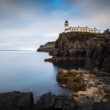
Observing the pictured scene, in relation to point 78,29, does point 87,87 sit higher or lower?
lower

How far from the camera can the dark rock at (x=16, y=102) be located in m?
22.8

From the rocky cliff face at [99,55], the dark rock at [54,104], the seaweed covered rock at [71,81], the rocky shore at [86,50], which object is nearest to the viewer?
the dark rock at [54,104]

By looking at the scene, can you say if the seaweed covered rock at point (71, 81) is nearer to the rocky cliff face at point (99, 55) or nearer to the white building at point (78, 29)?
the rocky cliff face at point (99, 55)

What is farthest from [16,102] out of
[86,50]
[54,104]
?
[86,50]

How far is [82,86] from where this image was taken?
1946 inches

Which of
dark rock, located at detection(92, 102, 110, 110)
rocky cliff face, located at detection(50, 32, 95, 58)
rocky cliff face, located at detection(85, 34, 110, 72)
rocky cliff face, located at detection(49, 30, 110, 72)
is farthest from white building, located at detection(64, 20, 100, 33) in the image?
dark rock, located at detection(92, 102, 110, 110)

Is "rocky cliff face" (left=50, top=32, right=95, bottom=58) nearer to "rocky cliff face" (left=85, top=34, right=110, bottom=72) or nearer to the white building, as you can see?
the white building

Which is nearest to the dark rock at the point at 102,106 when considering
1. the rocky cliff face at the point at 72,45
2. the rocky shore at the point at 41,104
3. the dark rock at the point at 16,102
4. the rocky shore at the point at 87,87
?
the rocky shore at the point at 41,104

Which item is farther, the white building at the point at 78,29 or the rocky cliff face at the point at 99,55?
the white building at the point at 78,29

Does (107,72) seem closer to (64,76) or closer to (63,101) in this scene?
(64,76)

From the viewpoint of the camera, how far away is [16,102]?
928 inches

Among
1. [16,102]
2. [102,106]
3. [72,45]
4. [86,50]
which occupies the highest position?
[72,45]

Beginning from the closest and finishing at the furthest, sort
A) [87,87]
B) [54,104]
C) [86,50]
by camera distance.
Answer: [54,104], [87,87], [86,50]

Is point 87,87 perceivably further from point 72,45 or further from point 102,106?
point 72,45
